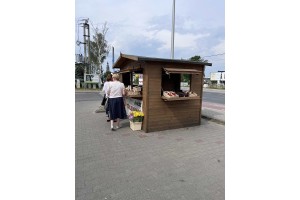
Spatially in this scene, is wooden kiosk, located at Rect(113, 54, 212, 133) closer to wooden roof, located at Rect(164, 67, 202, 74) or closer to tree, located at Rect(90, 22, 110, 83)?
wooden roof, located at Rect(164, 67, 202, 74)

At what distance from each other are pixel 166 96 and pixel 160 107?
0.41 m

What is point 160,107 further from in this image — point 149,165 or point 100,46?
point 100,46

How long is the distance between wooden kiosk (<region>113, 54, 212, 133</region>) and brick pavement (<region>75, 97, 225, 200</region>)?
1.53ft

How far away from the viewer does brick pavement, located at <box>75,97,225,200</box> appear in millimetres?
2684

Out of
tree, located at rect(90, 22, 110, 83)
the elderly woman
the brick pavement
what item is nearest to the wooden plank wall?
the brick pavement

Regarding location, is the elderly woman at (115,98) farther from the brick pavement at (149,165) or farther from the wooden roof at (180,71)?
the wooden roof at (180,71)

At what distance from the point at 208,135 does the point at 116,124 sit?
2.93 metres

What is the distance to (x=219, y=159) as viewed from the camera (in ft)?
12.6

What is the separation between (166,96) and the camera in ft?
18.4

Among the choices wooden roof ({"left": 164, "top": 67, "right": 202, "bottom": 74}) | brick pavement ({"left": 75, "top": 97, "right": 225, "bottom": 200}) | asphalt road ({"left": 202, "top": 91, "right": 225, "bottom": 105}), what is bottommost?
brick pavement ({"left": 75, "top": 97, "right": 225, "bottom": 200})

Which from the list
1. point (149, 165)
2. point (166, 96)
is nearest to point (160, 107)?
point (166, 96)

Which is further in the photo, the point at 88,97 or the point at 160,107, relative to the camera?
the point at 88,97

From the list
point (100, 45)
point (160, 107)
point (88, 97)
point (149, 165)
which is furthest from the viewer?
point (100, 45)

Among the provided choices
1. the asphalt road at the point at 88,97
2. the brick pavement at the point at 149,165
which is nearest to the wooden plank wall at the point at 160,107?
the brick pavement at the point at 149,165
